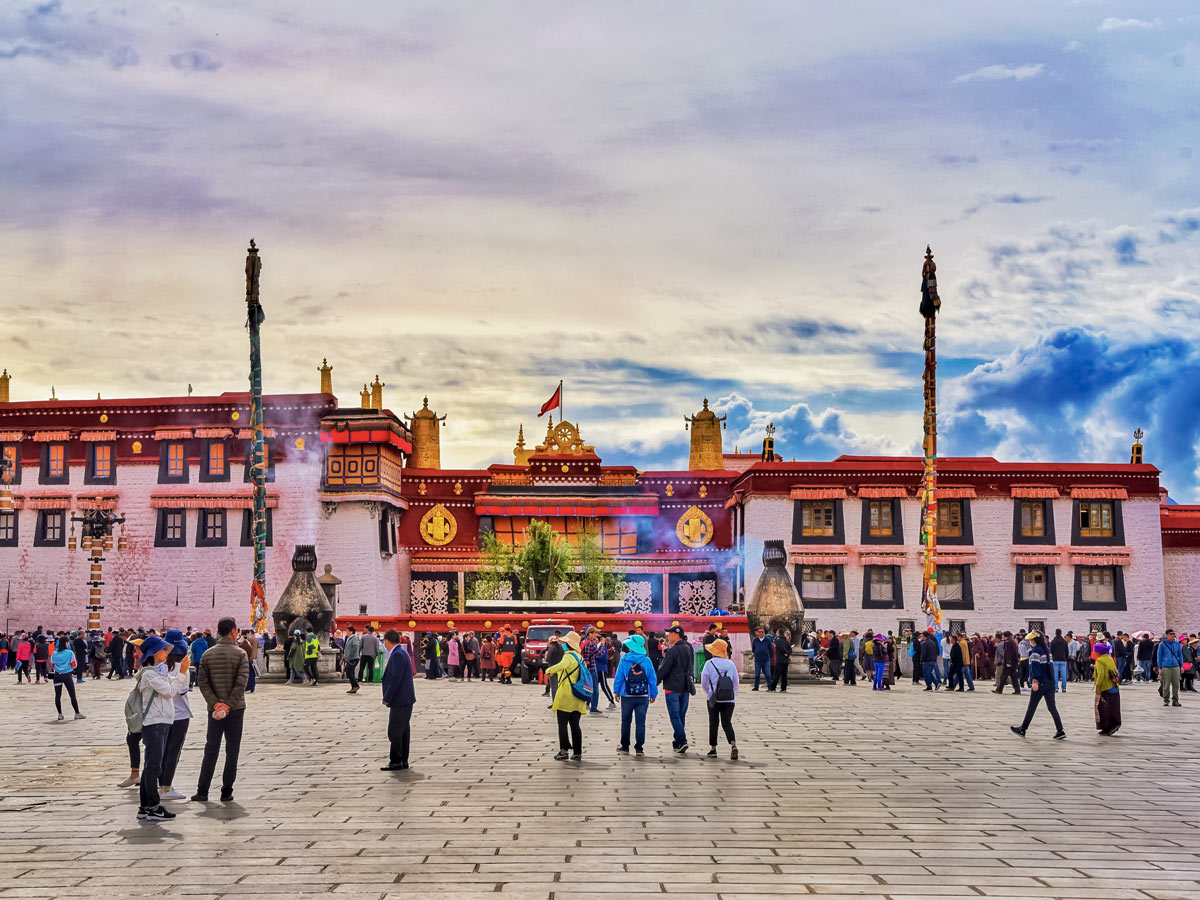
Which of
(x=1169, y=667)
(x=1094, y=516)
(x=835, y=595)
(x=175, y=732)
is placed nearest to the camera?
(x=175, y=732)

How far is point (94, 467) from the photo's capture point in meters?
51.4

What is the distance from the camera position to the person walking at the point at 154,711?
1143 cm

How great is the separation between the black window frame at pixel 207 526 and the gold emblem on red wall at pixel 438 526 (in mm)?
8167

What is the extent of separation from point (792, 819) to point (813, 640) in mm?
29499

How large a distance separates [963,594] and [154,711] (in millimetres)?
40465

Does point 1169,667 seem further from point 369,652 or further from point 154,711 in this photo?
point 154,711

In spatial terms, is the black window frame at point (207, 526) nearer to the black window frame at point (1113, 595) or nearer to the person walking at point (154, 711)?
the black window frame at point (1113, 595)

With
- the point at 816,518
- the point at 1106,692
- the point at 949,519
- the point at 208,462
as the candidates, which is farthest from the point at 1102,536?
the point at 208,462

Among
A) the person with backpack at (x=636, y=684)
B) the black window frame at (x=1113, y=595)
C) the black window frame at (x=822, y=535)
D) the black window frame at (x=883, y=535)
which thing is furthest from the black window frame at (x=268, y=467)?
the person with backpack at (x=636, y=684)

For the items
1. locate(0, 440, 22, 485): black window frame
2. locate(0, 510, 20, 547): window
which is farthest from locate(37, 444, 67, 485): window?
locate(0, 510, 20, 547): window

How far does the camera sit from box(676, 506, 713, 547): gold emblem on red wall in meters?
53.9

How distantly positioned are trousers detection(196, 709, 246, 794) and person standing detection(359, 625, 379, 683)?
59.7 feet

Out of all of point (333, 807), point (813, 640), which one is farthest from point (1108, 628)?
point (333, 807)

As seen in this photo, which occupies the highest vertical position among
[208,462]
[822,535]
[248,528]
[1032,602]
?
[208,462]
